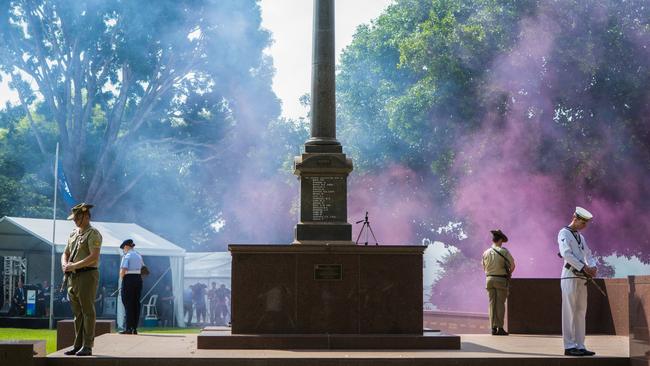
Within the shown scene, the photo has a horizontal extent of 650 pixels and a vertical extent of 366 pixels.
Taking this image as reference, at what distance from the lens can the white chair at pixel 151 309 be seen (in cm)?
2936

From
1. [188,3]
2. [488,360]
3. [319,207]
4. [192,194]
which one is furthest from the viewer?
[192,194]

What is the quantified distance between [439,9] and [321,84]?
23.4 meters

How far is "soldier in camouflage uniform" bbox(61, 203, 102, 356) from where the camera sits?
11586 millimetres

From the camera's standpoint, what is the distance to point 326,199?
15.0 meters

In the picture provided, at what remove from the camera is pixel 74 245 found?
38.7 ft

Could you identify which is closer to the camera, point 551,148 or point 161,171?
point 551,148

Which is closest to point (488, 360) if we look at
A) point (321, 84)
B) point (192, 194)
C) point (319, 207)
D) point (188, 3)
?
point (319, 207)

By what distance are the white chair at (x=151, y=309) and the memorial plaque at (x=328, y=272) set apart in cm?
1664

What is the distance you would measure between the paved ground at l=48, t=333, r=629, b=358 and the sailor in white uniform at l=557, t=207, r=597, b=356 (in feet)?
0.93

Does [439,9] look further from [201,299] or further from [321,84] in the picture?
[321,84]

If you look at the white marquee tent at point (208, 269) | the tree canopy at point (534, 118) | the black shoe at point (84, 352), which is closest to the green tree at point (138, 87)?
the white marquee tent at point (208, 269)

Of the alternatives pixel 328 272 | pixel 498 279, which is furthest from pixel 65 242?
pixel 328 272

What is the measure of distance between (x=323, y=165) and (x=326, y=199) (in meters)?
0.54

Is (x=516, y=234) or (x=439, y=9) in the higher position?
(x=439, y=9)
